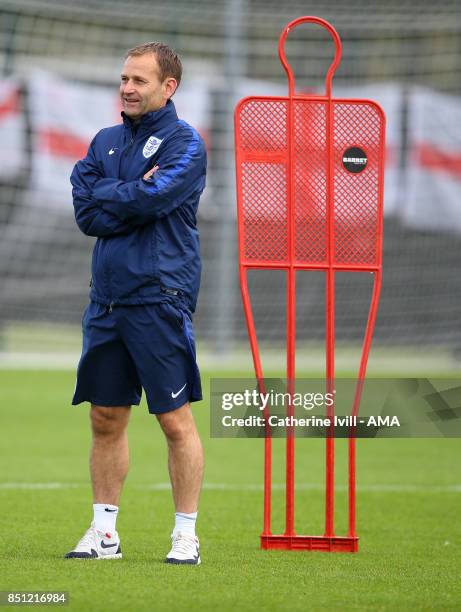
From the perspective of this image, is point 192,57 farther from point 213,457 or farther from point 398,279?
point 213,457

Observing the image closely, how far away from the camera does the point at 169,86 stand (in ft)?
16.4

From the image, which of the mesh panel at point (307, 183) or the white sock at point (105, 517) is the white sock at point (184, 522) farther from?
the mesh panel at point (307, 183)

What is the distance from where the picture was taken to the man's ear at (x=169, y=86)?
4.99 meters

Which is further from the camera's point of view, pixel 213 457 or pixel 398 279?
pixel 398 279

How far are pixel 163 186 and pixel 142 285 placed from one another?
1.18ft

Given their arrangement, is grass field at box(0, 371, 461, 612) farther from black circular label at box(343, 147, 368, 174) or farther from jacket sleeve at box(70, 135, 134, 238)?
black circular label at box(343, 147, 368, 174)

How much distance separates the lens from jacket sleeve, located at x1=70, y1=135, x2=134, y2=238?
4871 mm

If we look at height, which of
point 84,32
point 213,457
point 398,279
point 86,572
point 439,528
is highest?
point 84,32

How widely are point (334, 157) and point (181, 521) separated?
63.3 inches

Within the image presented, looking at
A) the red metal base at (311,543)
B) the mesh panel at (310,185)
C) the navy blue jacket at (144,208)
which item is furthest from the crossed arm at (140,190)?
the red metal base at (311,543)

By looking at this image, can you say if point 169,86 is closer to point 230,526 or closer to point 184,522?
point 184,522

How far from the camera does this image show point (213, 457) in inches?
355

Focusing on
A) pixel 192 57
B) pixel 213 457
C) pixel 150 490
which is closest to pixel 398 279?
pixel 192 57

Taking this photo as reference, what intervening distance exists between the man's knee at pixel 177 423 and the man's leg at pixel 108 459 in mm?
185
